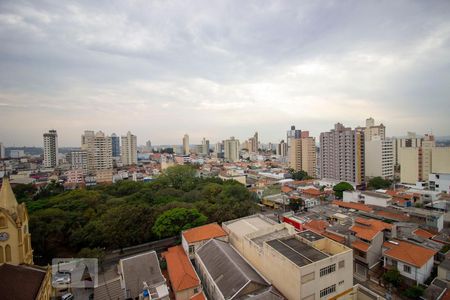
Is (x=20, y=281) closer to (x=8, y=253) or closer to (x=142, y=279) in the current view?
(x=8, y=253)

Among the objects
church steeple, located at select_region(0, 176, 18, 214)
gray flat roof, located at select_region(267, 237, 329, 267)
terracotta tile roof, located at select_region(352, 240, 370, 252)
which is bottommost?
terracotta tile roof, located at select_region(352, 240, 370, 252)

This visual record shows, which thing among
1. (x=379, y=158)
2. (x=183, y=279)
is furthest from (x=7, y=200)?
(x=379, y=158)

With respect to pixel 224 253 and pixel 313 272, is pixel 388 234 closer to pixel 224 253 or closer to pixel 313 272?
pixel 313 272

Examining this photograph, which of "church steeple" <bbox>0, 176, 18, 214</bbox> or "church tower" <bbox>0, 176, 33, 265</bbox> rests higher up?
"church steeple" <bbox>0, 176, 18, 214</bbox>

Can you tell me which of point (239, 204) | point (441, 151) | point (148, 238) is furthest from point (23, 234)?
point (441, 151)

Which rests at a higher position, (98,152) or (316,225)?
(98,152)

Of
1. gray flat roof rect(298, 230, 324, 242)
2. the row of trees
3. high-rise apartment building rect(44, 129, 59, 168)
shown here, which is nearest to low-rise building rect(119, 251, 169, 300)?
the row of trees

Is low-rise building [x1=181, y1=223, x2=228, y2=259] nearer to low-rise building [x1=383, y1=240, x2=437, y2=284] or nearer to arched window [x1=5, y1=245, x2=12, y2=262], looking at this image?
arched window [x1=5, y1=245, x2=12, y2=262]

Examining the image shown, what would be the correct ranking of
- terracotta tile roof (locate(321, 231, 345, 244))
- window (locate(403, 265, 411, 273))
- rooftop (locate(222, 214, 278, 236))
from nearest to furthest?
1. window (locate(403, 265, 411, 273))
2. rooftop (locate(222, 214, 278, 236))
3. terracotta tile roof (locate(321, 231, 345, 244))
